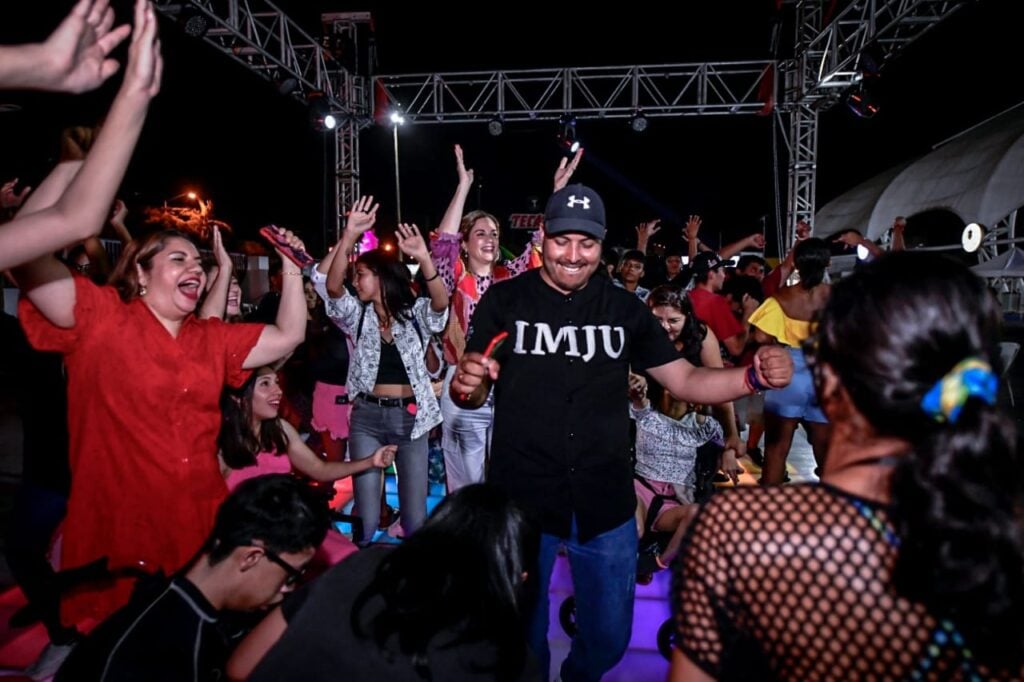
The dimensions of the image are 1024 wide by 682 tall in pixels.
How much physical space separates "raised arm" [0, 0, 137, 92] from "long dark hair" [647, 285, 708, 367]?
137 inches

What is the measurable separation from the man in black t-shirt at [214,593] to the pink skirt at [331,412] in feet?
10.3

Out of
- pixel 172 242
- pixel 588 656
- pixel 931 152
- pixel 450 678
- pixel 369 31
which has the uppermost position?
pixel 931 152

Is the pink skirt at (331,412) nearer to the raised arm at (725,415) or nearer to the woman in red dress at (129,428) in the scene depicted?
the woman in red dress at (129,428)

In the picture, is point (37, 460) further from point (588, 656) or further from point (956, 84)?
point (956, 84)

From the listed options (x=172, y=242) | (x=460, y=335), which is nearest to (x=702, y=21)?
(x=460, y=335)

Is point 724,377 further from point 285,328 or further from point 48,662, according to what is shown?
point 48,662

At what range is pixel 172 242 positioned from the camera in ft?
8.01

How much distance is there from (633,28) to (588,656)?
1310cm

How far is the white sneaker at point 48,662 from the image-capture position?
2.81 m

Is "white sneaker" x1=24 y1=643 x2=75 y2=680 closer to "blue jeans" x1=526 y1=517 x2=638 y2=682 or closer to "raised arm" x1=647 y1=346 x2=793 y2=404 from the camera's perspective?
"blue jeans" x1=526 y1=517 x2=638 y2=682

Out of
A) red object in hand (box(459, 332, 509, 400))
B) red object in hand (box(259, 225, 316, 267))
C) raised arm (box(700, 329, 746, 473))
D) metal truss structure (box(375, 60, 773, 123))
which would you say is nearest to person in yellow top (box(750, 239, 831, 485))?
raised arm (box(700, 329, 746, 473))

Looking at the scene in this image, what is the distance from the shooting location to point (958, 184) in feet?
71.6

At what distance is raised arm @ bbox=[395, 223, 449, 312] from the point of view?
3574 mm

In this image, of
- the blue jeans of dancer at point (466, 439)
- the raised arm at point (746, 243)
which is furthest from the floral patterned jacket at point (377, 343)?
the raised arm at point (746, 243)
